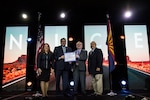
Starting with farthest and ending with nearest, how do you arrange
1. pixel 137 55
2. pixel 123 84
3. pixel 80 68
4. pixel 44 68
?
pixel 137 55, pixel 123 84, pixel 80 68, pixel 44 68

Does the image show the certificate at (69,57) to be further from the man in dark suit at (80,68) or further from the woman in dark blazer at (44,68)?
the woman in dark blazer at (44,68)

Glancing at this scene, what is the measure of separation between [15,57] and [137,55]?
4.09m

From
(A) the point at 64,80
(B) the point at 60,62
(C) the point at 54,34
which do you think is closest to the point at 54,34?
(C) the point at 54,34

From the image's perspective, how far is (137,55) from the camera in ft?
20.2

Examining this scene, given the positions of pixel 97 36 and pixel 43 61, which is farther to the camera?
pixel 97 36

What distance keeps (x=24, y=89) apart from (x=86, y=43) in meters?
2.51

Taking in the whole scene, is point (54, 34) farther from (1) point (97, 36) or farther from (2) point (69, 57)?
(2) point (69, 57)

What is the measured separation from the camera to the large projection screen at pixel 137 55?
19.6ft

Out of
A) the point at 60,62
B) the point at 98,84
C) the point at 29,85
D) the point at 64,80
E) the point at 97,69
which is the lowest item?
the point at 29,85

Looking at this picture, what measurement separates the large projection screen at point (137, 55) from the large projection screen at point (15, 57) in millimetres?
3449

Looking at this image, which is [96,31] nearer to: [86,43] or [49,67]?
[86,43]

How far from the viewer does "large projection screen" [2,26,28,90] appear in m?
5.98

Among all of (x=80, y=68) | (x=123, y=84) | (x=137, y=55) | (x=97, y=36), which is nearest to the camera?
(x=80, y=68)

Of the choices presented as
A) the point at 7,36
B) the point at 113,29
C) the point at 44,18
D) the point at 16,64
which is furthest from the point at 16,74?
the point at 113,29
